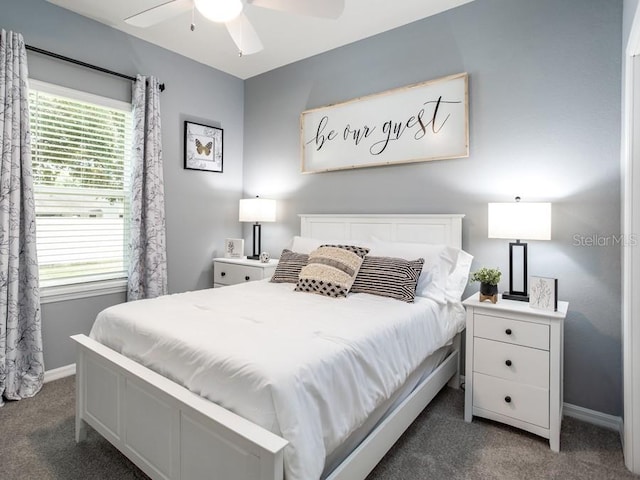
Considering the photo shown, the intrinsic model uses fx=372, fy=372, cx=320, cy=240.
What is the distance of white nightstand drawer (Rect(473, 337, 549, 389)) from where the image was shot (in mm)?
1978

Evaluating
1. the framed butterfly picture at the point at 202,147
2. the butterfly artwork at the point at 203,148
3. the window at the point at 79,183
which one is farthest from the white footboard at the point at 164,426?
the butterfly artwork at the point at 203,148

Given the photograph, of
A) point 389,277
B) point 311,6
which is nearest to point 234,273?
point 389,277

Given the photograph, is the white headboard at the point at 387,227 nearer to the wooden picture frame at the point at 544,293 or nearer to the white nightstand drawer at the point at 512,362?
the wooden picture frame at the point at 544,293

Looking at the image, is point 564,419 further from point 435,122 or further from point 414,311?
point 435,122

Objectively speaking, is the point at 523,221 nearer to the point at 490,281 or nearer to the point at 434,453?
the point at 490,281

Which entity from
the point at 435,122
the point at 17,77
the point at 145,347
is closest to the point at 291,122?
the point at 435,122

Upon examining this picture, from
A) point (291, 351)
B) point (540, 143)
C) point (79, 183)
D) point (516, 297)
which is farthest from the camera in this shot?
point (79, 183)

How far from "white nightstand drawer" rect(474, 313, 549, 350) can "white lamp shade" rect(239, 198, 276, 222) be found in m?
2.13

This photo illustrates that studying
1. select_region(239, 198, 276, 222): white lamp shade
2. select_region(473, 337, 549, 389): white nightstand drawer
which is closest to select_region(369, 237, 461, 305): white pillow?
select_region(473, 337, 549, 389): white nightstand drawer

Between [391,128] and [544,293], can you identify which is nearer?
[544,293]

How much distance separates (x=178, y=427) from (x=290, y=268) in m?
1.52

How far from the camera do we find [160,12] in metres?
2.02

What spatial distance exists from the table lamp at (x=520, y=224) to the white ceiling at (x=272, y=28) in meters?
1.58

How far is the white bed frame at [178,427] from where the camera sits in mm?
1172
